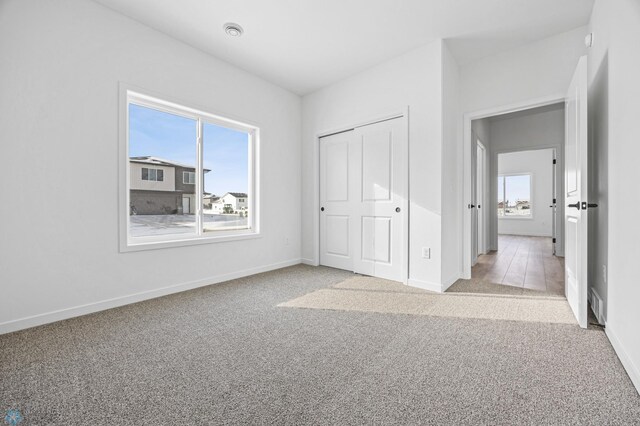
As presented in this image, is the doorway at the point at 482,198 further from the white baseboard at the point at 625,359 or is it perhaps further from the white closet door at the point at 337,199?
the white baseboard at the point at 625,359

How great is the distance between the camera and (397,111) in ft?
11.1

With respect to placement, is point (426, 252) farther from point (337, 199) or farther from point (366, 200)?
point (337, 199)

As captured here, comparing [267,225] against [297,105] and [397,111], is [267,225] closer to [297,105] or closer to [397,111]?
[297,105]

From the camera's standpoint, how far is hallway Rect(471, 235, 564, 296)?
3.27 m

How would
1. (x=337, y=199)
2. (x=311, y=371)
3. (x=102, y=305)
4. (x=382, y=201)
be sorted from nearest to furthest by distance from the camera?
(x=311, y=371) < (x=102, y=305) < (x=382, y=201) < (x=337, y=199)

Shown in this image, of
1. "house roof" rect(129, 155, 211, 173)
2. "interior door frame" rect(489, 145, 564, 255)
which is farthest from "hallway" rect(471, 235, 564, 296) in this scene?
"house roof" rect(129, 155, 211, 173)

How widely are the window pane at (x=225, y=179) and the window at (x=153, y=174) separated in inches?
20.0

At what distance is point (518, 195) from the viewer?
9.17 metres

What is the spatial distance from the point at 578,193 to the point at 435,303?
1418 millimetres

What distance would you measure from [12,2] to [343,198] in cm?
350

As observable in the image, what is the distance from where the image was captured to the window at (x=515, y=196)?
9016 millimetres

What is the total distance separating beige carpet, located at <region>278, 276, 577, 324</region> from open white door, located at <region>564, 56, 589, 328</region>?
8.0 inches

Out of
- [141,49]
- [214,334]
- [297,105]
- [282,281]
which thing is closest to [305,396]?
[214,334]

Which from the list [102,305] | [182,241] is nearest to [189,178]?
[182,241]
